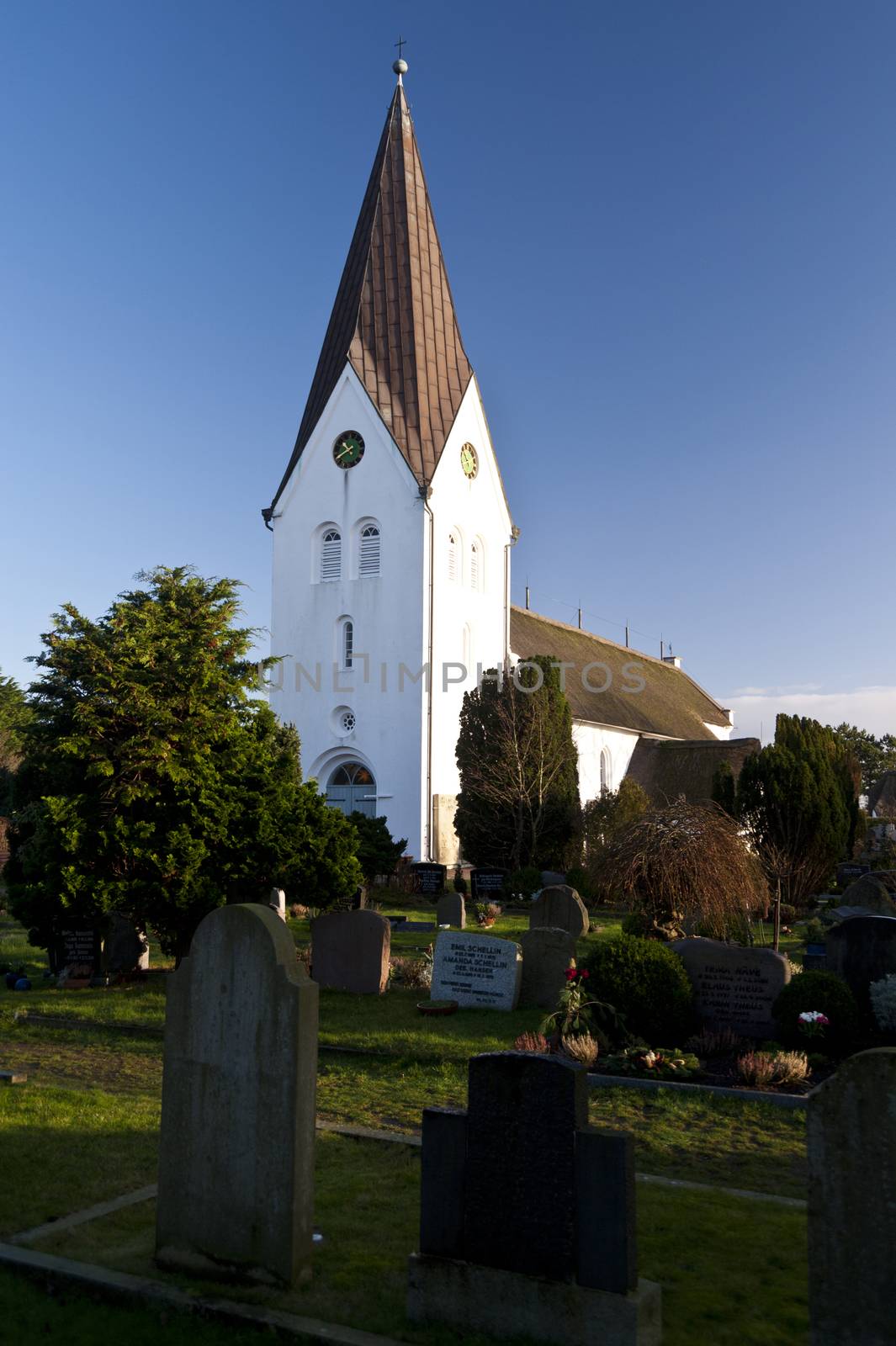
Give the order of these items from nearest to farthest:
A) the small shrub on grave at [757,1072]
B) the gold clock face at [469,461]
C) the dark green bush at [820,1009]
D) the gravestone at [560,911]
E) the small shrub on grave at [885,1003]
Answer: the small shrub on grave at [757,1072], the dark green bush at [820,1009], the small shrub on grave at [885,1003], the gravestone at [560,911], the gold clock face at [469,461]

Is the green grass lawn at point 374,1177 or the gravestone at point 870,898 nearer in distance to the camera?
the green grass lawn at point 374,1177

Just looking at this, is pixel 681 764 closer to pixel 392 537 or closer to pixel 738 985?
pixel 392 537

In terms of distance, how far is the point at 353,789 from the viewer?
32344mm

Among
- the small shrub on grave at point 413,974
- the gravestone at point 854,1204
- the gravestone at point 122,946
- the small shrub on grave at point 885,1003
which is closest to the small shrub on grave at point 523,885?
the small shrub on grave at point 413,974

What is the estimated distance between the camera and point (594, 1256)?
3.96m

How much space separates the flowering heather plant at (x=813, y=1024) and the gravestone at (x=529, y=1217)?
592cm

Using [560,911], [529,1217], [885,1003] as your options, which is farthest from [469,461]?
[529,1217]

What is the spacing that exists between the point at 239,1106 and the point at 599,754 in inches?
1426

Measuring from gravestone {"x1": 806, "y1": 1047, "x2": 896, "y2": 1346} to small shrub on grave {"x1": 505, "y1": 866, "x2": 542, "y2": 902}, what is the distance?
72.2 feet

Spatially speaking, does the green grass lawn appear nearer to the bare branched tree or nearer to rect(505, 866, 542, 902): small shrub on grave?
the bare branched tree

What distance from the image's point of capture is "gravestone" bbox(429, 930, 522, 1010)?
11844mm

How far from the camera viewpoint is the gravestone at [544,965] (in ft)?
39.1

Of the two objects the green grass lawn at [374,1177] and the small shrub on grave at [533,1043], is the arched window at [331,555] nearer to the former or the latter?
the green grass lawn at [374,1177]

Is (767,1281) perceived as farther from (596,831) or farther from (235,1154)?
(596,831)
